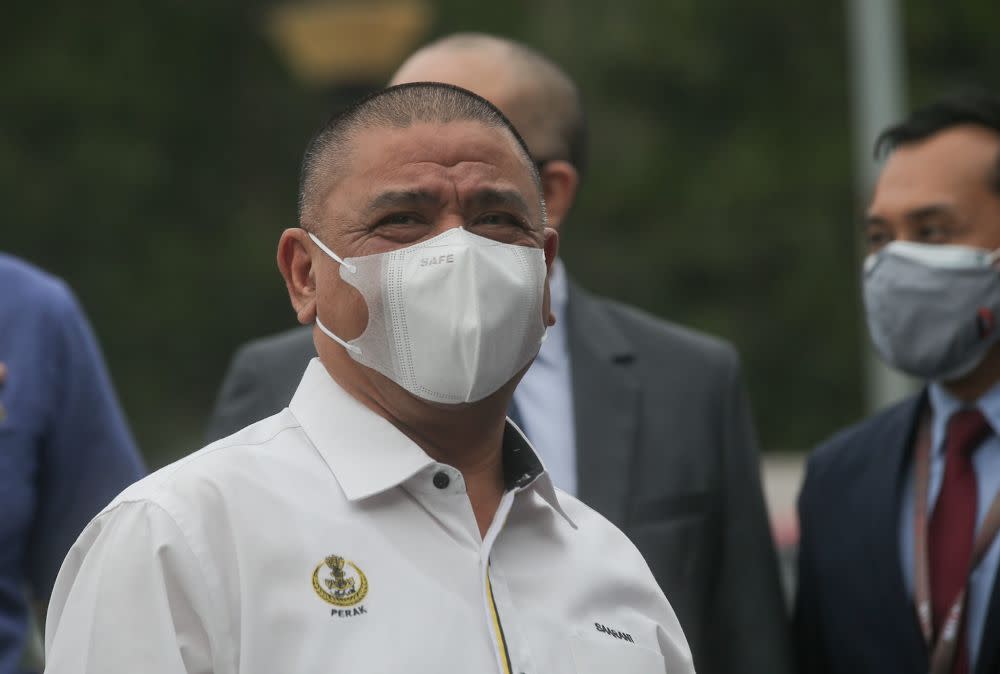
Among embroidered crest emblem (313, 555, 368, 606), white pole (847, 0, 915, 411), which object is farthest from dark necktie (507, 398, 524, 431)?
white pole (847, 0, 915, 411)

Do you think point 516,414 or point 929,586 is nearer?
point 516,414

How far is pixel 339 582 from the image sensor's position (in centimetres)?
274

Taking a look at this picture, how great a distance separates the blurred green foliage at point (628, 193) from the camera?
59.7 feet

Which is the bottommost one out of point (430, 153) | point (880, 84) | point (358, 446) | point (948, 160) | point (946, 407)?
point (880, 84)

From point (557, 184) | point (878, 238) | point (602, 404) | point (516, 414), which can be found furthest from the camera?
point (878, 238)

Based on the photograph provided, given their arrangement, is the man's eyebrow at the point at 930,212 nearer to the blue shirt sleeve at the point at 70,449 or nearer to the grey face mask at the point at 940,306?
the grey face mask at the point at 940,306

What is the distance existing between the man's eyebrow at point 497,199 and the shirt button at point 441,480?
460 millimetres

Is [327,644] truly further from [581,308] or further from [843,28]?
[843,28]

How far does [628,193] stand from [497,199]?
1553 centimetres

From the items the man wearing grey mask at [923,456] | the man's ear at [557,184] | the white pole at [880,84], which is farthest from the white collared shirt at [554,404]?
the white pole at [880,84]

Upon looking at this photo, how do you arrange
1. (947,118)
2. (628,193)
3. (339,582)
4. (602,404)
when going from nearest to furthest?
(339,582)
(602,404)
(947,118)
(628,193)

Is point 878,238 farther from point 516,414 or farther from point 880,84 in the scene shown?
point 880,84

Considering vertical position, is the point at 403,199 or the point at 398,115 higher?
the point at 398,115

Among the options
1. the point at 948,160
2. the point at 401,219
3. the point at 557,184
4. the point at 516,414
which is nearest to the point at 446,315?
the point at 401,219
